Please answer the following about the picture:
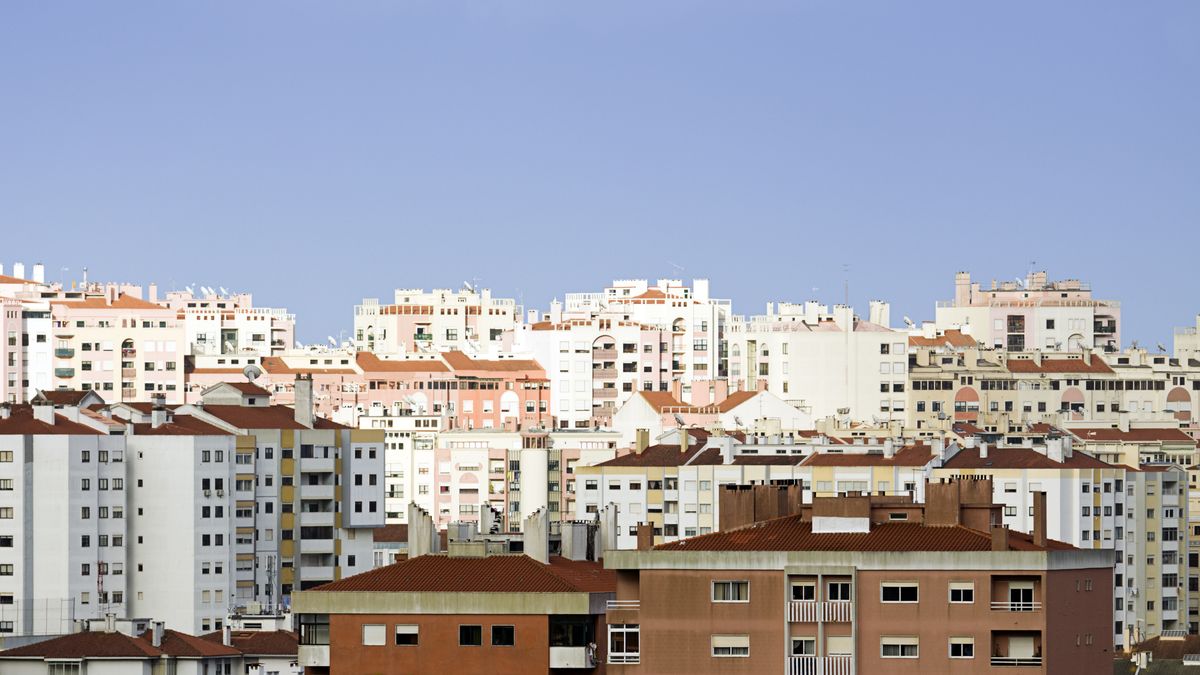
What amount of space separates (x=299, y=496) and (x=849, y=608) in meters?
65.5

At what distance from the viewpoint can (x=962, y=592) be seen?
2028 inches

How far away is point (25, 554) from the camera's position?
105 meters

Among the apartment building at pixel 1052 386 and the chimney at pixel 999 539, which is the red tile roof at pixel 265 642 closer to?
the chimney at pixel 999 539

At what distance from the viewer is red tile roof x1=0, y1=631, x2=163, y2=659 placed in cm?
8050

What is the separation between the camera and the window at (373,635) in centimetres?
5694

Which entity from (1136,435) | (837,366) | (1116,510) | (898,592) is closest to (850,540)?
(898,592)

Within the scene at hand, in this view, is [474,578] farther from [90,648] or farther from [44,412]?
[44,412]

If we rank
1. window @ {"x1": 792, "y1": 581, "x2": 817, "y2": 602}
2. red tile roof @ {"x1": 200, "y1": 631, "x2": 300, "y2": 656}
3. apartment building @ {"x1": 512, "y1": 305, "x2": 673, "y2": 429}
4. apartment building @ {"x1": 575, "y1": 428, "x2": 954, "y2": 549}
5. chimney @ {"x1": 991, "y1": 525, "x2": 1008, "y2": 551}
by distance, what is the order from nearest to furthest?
window @ {"x1": 792, "y1": 581, "x2": 817, "y2": 602} < chimney @ {"x1": 991, "y1": 525, "x2": 1008, "y2": 551} < red tile roof @ {"x1": 200, "y1": 631, "x2": 300, "y2": 656} < apartment building @ {"x1": 575, "y1": 428, "x2": 954, "y2": 549} < apartment building @ {"x1": 512, "y1": 305, "x2": 673, "y2": 429}

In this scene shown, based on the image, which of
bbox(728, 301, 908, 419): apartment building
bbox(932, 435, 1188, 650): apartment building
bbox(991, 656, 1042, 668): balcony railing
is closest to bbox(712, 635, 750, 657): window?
bbox(991, 656, 1042, 668): balcony railing

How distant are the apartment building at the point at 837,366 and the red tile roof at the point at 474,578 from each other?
116 m

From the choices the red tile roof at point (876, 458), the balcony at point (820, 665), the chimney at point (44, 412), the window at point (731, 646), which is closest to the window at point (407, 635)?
the window at point (731, 646)

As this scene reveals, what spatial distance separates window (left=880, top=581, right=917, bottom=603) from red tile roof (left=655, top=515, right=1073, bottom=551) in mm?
586

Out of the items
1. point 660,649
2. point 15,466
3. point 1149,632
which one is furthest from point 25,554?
point 660,649

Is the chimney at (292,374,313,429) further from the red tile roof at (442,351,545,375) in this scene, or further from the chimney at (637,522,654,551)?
the red tile roof at (442,351,545,375)
